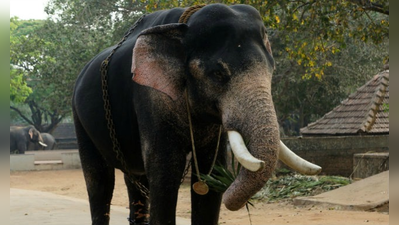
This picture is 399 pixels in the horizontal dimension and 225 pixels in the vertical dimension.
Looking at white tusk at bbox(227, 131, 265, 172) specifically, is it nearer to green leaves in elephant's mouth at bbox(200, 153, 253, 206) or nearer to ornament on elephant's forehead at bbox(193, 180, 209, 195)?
green leaves in elephant's mouth at bbox(200, 153, 253, 206)

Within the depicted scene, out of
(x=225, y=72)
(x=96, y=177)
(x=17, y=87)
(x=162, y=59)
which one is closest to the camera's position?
(x=225, y=72)

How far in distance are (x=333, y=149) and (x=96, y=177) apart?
9724mm

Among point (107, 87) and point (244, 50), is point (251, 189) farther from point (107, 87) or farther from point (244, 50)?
point (107, 87)

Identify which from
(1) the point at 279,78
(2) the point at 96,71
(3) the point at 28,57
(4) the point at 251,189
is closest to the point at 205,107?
(4) the point at 251,189

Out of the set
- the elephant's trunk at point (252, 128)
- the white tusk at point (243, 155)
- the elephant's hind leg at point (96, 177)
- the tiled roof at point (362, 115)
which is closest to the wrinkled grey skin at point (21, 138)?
the tiled roof at point (362, 115)

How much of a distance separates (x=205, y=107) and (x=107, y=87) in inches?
40.6

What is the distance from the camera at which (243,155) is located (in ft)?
13.1

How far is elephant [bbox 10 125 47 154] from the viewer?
39625 millimetres

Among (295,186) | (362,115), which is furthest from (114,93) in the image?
(362,115)

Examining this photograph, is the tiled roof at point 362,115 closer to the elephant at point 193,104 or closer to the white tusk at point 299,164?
the elephant at point 193,104

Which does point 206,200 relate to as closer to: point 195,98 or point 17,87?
point 195,98

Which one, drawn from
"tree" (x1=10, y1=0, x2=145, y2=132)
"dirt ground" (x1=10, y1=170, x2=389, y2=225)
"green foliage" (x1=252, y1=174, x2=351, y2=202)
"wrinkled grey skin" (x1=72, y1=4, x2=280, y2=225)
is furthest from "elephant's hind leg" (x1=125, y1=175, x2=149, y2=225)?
"tree" (x1=10, y1=0, x2=145, y2=132)

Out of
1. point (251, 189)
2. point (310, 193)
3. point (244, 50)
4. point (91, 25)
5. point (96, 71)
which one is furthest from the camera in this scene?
point (91, 25)

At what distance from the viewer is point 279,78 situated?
21.7 m
